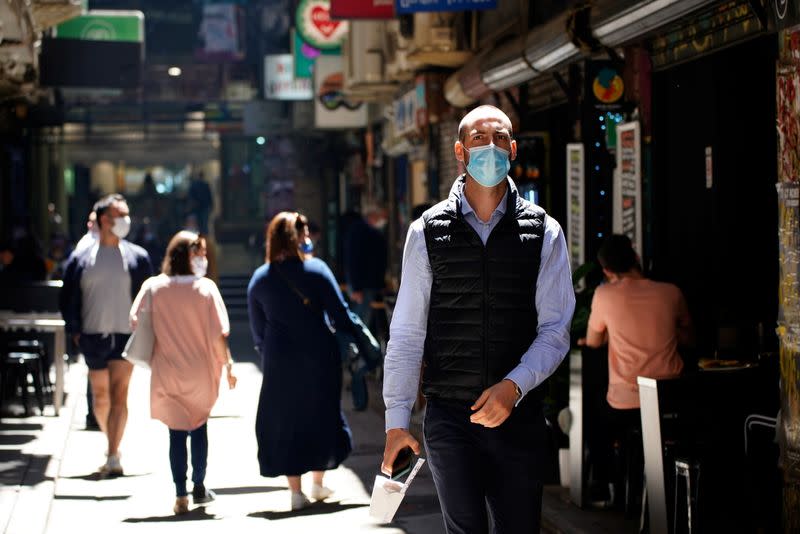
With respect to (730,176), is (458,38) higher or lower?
higher

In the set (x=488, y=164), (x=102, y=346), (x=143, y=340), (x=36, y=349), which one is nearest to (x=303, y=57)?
(x=36, y=349)

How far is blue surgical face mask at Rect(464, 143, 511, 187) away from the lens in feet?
17.8

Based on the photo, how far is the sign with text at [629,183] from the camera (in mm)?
12312

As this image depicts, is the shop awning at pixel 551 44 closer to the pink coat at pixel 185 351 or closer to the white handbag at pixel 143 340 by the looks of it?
the pink coat at pixel 185 351

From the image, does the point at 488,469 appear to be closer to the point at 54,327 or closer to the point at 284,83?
the point at 54,327

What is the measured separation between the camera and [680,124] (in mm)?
11961

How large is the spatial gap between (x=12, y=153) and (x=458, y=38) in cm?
1459

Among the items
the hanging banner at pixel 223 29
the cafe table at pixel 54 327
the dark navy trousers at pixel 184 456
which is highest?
the hanging banner at pixel 223 29

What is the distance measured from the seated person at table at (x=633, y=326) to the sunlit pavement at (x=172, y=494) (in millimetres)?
1447

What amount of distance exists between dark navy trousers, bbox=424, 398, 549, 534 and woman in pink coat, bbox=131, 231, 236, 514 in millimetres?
4955

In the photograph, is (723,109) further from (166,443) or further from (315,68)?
(315,68)

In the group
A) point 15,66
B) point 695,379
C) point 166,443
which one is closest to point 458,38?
point 15,66

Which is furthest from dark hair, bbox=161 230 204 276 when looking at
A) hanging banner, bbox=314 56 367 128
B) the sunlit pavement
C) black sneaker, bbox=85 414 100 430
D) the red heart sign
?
the red heart sign

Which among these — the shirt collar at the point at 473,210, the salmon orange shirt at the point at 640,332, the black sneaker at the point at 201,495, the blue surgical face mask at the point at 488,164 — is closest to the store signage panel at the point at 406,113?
the black sneaker at the point at 201,495
